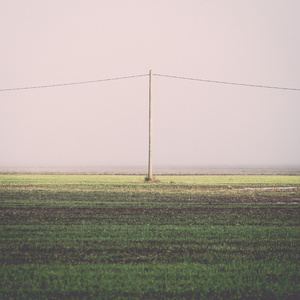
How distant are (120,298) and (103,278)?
38.1 inches

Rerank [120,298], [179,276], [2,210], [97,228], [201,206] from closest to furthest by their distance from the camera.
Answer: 1. [120,298]
2. [179,276]
3. [97,228]
4. [2,210]
5. [201,206]

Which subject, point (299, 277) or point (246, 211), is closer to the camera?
point (299, 277)

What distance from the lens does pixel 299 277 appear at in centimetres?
674

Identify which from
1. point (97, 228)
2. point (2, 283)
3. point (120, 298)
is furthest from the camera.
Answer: point (97, 228)

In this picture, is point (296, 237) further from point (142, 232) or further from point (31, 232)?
point (31, 232)

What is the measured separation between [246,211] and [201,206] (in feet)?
7.40

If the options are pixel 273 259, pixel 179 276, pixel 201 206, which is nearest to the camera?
pixel 179 276

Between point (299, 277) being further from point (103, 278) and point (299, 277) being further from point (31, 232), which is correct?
point (31, 232)

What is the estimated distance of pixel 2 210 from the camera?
49.7 ft

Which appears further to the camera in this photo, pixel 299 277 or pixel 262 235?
pixel 262 235

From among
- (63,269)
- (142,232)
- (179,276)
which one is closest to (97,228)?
(142,232)

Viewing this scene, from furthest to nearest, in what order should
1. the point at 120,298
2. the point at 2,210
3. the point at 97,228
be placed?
the point at 2,210 < the point at 97,228 < the point at 120,298

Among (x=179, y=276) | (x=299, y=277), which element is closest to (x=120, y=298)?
(x=179, y=276)

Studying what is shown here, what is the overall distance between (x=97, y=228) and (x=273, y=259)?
17.0 ft
